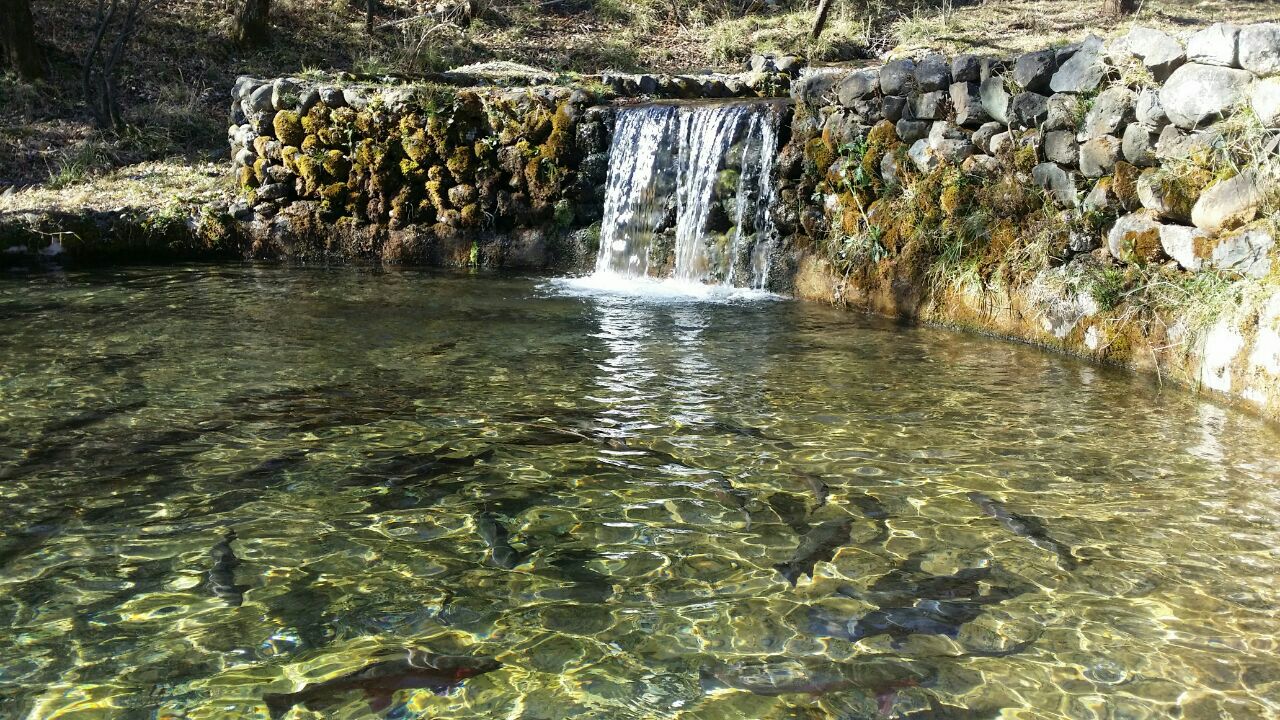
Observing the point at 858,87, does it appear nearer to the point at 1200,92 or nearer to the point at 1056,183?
the point at 1056,183

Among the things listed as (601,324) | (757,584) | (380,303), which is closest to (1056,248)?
(601,324)

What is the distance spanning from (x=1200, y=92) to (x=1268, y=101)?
18.1 inches

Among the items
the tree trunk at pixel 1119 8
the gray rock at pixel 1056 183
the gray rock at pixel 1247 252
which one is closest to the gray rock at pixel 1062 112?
the gray rock at pixel 1056 183

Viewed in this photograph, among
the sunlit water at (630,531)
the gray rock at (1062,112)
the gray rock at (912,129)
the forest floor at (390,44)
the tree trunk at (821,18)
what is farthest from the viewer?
the tree trunk at (821,18)

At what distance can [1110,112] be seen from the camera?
7.03 m

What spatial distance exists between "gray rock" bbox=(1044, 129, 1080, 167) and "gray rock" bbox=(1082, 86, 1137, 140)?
0.53ft

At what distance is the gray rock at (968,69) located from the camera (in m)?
8.28

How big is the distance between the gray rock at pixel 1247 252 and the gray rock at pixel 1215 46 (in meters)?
1.06

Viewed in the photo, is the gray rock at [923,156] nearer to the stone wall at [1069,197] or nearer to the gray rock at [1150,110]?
the stone wall at [1069,197]

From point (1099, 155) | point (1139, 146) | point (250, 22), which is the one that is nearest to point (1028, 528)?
point (1139, 146)

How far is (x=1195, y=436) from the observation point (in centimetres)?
528

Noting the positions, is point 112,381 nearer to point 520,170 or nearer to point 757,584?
point 757,584

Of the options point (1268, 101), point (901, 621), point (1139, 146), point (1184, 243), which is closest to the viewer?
point (901, 621)

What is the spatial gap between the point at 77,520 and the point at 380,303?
495cm
